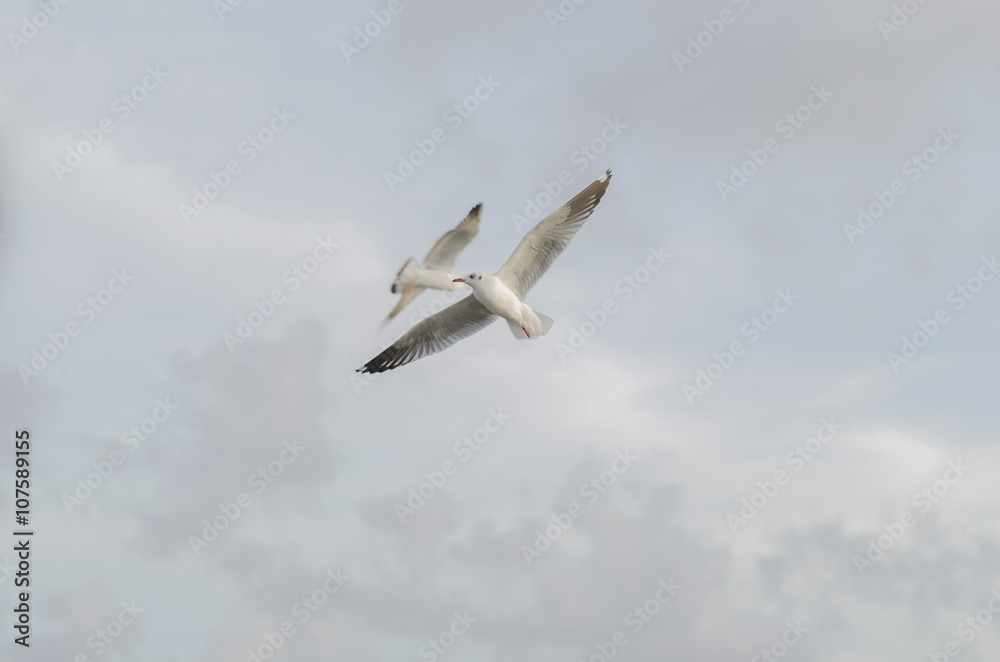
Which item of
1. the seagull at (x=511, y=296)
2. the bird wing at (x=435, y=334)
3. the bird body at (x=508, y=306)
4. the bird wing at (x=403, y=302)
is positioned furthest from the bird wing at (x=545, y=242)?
the bird wing at (x=403, y=302)

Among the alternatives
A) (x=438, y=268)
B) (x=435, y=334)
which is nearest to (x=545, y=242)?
(x=435, y=334)

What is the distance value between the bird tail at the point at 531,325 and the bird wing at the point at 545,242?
1.40ft

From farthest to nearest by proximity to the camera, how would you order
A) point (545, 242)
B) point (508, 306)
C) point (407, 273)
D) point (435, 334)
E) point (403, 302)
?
point (403, 302), point (407, 273), point (435, 334), point (545, 242), point (508, 306)

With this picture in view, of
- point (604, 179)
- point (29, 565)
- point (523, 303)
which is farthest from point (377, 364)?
point (29, 565)

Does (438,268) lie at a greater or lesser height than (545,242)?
lesser

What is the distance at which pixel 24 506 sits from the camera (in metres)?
20.4

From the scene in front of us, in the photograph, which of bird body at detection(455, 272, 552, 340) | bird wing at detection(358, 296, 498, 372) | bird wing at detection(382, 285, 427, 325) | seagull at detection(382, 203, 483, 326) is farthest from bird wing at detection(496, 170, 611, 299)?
bird wing at detection(382, 285, 427, 325)

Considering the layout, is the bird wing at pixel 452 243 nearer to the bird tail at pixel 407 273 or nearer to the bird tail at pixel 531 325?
the bird tail at pixel 407 273

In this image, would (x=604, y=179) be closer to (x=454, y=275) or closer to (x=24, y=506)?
(x=454, y=275)

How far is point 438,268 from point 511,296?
2.84 meters

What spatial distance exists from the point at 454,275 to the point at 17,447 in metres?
5.84

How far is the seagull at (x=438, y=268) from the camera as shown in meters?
20.9

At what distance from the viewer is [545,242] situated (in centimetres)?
1919

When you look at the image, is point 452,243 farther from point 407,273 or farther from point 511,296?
point 511,296
